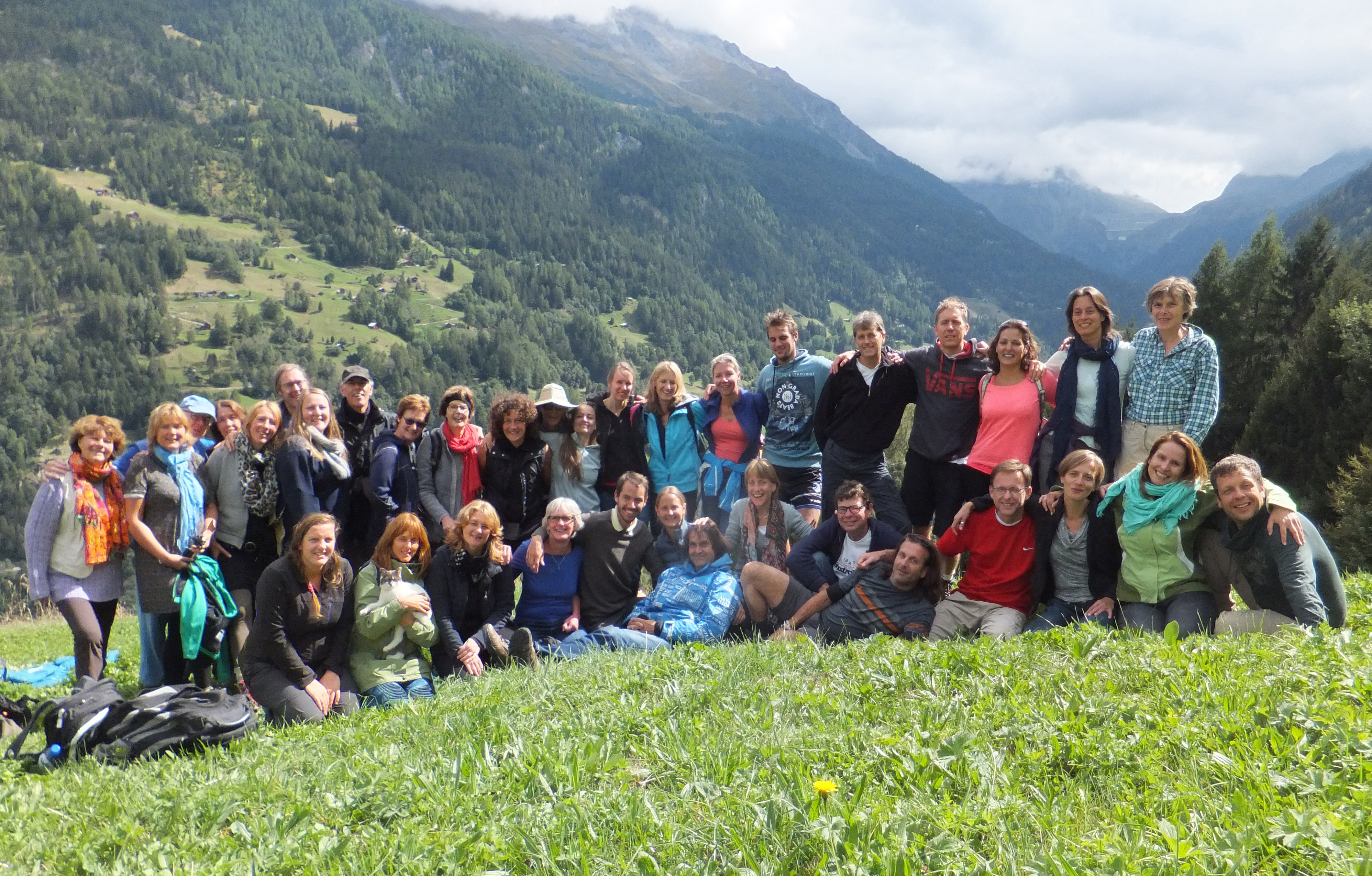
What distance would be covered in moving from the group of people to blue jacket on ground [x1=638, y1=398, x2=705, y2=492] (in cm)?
3

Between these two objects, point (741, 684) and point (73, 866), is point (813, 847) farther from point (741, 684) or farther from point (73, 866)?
point (73, 866)

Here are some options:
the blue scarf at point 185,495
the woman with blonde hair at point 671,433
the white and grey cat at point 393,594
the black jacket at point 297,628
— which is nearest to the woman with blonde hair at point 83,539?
the blue scarf at point 185,495

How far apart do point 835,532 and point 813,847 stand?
5.22 meters

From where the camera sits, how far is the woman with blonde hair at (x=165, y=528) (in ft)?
24.0

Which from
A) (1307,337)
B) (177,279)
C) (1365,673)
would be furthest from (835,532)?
(177,279)

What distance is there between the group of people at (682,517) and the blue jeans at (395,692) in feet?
0.16

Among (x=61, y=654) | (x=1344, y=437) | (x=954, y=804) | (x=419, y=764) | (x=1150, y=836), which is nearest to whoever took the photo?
(x=1150, y=836)

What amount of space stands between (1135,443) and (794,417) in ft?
10.2

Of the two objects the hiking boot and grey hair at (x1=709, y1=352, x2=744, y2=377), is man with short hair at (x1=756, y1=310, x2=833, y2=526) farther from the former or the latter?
the hiking boot

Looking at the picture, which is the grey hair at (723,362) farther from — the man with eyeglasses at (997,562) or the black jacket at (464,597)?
the black jacket at (464,597)

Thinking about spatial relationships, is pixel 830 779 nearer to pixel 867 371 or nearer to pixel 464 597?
pixel 464 597

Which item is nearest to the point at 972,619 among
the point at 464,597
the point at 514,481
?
the point at 464,597

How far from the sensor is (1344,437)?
28.2 meters

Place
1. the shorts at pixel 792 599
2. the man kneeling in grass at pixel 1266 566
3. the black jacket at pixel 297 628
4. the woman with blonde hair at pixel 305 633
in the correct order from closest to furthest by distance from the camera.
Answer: the man kneeling in grass at pixel 1266 566
the woman with blonde hair at pixel 305 633
the black jacket at pixel 297 628
the shorts at pixel 792 599
